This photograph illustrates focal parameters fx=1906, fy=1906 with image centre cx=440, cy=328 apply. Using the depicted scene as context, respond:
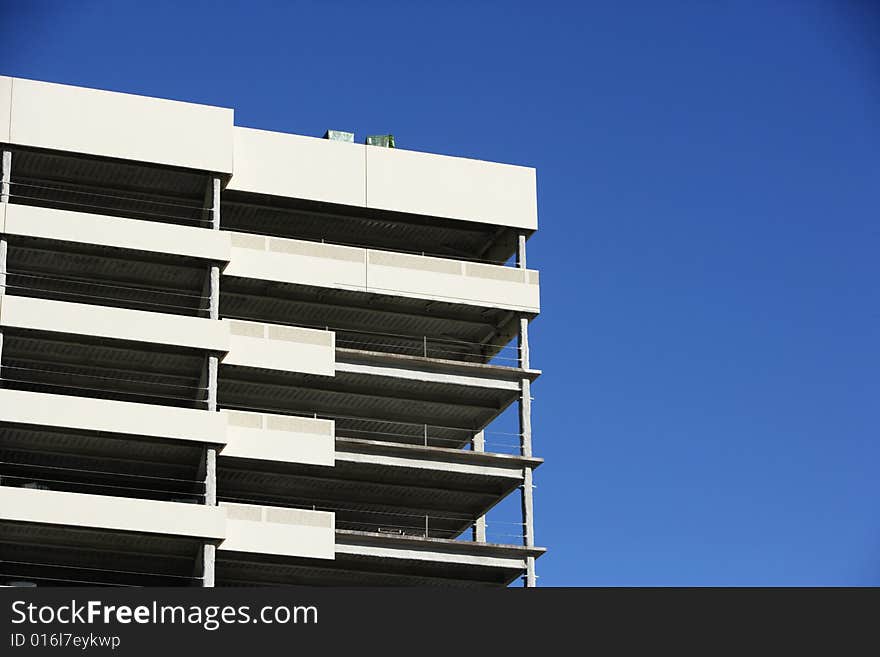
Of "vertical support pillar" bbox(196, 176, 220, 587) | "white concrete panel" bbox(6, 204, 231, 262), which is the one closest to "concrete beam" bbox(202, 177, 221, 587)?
"vertical support pillar" bbox(196, 176, 220, 587)

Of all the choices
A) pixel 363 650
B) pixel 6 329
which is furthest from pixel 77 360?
pixel 363 650

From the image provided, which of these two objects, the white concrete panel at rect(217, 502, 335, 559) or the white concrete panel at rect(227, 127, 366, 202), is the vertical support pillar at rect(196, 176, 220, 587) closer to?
the white concrete panel at rect(217, 502, 335, 559)

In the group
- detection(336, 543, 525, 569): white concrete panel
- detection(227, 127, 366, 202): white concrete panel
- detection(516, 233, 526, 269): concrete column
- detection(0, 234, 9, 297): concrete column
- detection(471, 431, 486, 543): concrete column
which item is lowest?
detection(336, 543, 525, 569): white concrete panel

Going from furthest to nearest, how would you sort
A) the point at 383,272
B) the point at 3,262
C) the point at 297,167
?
1. the point at 383,272
2. the point at 297,167
3. the point at 3,262

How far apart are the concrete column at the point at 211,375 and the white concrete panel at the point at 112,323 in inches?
30.9

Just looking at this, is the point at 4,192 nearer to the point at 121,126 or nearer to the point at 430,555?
the point at 121,126

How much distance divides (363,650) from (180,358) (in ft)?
113

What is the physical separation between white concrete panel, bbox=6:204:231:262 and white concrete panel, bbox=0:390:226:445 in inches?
265

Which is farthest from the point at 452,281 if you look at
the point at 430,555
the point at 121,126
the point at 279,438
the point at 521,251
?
the point at 121,126

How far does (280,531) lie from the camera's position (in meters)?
76.6

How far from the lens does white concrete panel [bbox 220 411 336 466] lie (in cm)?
7731

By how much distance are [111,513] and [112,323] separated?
26.0ft

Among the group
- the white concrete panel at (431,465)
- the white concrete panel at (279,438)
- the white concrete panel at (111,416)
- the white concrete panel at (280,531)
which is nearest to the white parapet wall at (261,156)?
the white concrete panel at (279,438)

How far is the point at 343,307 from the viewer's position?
83.6m
